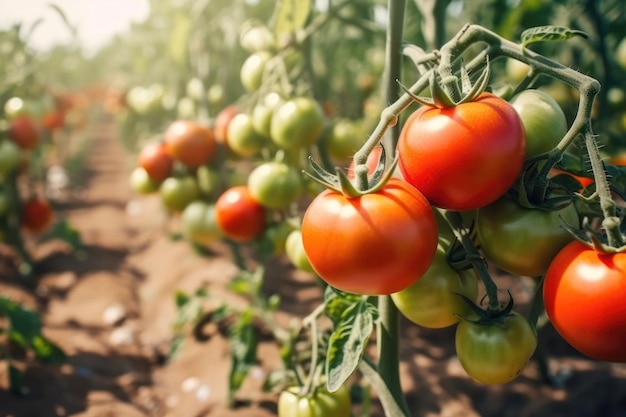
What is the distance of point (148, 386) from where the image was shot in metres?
2.01

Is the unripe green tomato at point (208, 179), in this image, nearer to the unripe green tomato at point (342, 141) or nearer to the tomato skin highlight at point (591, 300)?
the unripe green tomato at point (342, 141)

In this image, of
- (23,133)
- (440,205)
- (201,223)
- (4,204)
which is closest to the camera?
(440,205)

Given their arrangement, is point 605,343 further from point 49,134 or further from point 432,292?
point 49,134

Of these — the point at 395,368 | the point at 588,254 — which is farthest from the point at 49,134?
the point at 588,254

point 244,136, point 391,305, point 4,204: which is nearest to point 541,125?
point 391,305

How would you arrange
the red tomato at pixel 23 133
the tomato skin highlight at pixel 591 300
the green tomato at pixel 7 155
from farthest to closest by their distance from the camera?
the red tomato at pixel 23 133 < the green tomato at pixel 7 155 < the tomato skin highlight at pixel 591 300

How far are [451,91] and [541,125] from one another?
0.55ft

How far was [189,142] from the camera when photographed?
6.00 ft

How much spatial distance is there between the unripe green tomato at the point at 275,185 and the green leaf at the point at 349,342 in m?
0.60

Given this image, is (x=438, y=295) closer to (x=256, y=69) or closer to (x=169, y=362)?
(x=256, y=69)

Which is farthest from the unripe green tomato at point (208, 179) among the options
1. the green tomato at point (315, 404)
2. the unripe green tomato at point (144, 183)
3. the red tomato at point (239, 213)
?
the green tomato at point (315, 404)

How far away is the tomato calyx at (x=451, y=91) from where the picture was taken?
2.38 ft

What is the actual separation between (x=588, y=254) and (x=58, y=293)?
2725mm

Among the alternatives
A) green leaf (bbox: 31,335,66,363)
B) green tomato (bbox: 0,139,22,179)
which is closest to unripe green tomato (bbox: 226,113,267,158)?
green leaf (bbox: 31,335,66,363)
